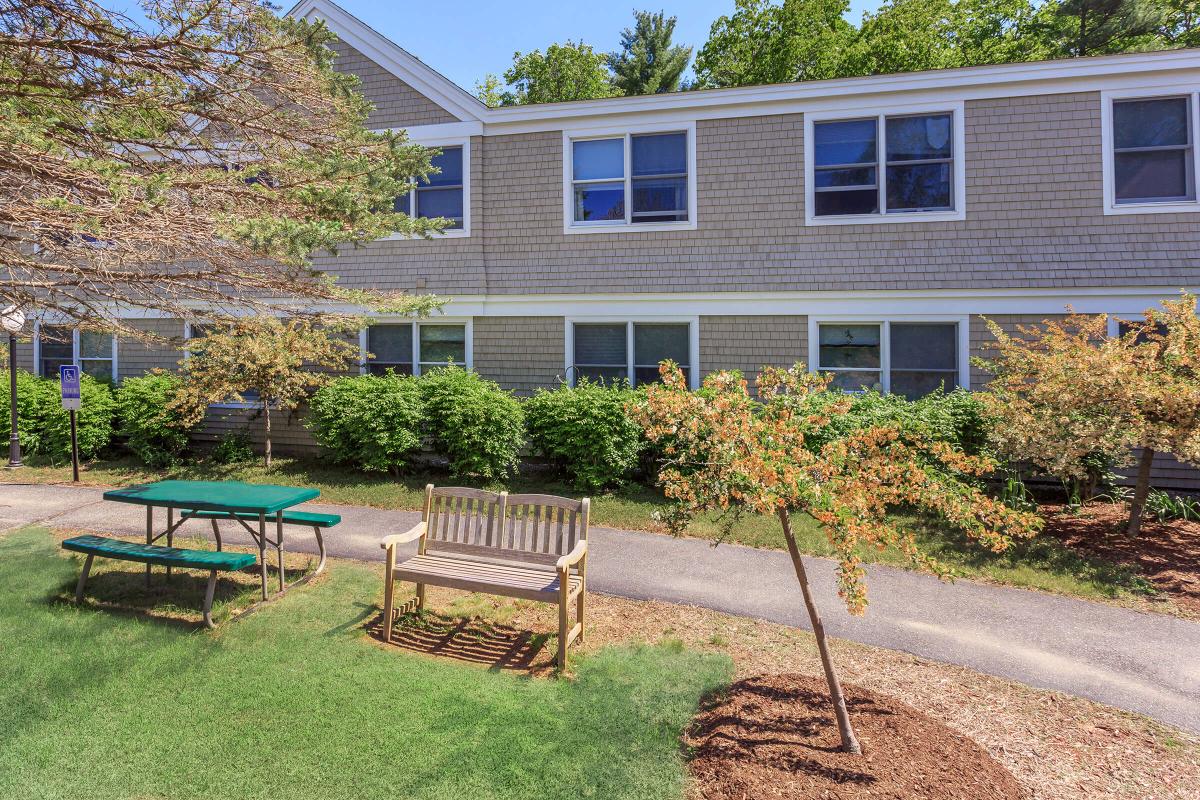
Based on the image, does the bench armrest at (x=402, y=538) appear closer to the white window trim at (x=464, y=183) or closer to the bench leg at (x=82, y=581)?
the bench leg at (x=82, y=581)

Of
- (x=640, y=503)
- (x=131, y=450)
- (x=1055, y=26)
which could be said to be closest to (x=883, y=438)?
(x=640, y=503)

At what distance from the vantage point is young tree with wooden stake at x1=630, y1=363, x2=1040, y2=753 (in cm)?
359

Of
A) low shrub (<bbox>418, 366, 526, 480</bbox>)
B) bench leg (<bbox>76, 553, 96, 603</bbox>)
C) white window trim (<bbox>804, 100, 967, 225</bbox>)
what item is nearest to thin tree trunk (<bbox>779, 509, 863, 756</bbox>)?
A: bench leg (<bbox>76, 553, 96, 603</bbox>)

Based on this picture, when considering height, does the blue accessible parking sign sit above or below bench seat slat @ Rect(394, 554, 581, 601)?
above

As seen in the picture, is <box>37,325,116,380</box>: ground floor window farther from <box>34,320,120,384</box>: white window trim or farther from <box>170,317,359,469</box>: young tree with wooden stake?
<box>170,317,359,469</box>: young tree with wooden stake

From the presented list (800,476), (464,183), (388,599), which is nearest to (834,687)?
(800,476)

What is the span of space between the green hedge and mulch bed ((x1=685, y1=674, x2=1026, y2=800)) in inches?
528

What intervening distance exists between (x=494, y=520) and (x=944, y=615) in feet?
13.7

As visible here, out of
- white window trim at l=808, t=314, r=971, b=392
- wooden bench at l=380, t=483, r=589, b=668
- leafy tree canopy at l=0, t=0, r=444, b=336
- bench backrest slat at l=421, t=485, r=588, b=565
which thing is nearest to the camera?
wooden bench at l=380, t=483, r=589, b=668

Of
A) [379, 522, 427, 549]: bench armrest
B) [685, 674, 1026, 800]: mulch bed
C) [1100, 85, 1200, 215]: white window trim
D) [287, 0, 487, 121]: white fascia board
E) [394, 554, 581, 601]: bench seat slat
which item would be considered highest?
[287, 0, 487, 121]: white fascia board

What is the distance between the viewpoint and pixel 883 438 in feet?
13.3

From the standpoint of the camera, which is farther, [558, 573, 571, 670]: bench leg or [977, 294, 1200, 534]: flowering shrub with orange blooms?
[977, 294, 1200, 534]: flowering shrub with orange blooms

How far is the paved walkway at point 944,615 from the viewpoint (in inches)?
191

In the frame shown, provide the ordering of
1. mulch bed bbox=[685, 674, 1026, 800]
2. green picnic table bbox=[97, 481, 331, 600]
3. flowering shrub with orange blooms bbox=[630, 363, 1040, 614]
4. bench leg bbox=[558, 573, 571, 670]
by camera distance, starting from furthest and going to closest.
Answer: green picnic table bbox=[97, 481, 331, 600]
bench leg bbox=[558, 573, 571, 670]
flowering shrub with orange blooms bbox=[630, 363, 1040, 614]
mulch bed bbox=[685, 674, 1026, 800]
